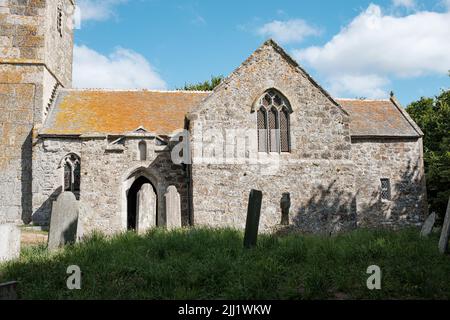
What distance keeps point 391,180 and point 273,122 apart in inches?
306

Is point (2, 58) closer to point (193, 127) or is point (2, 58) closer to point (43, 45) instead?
point (43, 45)

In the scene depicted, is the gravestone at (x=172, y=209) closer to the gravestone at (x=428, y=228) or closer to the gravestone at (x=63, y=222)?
the gravestone at (x=63, y=222)

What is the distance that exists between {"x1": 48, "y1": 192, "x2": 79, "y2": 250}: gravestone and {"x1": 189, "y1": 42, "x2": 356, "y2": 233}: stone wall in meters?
4.89

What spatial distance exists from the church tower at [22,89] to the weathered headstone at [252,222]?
48.5ft

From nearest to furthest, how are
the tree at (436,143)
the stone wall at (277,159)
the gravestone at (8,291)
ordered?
the gravestone at (8,291) < the stone wall at (277,159) < the tree at (436,143)

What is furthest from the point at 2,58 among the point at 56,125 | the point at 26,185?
the point at 26,185

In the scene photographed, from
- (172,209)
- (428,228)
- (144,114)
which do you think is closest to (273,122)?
(172,209)

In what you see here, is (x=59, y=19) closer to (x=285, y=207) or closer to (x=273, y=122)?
(x=273, y=122)

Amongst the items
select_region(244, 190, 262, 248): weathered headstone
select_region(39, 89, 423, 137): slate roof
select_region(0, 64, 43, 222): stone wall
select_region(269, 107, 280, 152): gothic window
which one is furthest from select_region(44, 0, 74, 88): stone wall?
select_region(244, 190, 262, 248): weathered headstone

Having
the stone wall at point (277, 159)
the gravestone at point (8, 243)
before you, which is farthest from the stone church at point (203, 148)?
the gravestone at point (8, 243)

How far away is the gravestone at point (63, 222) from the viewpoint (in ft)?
31.5

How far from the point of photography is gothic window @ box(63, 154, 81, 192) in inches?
784

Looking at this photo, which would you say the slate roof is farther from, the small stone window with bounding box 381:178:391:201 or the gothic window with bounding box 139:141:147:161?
the gothic window with bounding box 139:141:147:161

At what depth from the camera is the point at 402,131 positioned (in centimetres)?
2017
